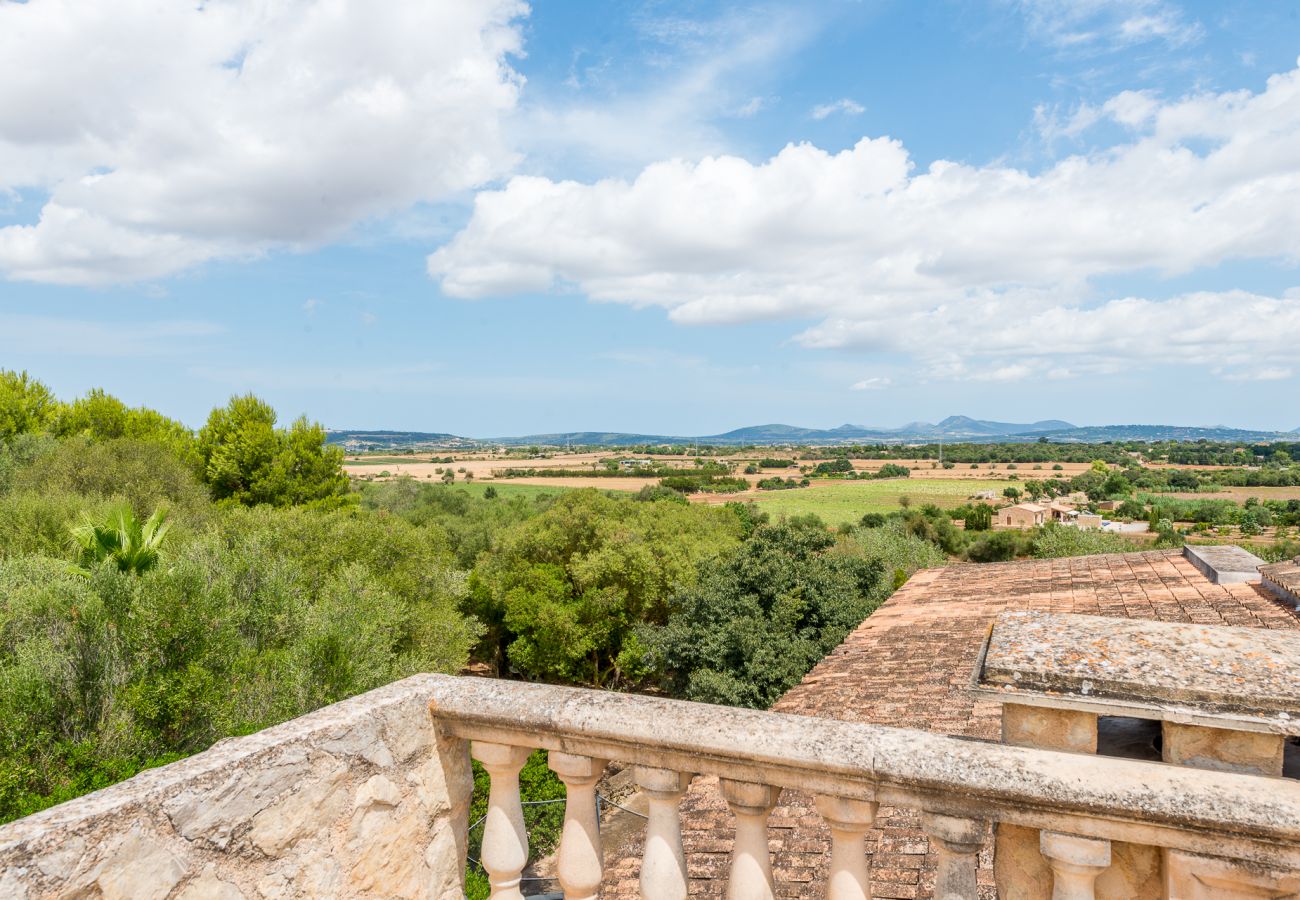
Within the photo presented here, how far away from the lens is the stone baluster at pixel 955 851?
1.75m

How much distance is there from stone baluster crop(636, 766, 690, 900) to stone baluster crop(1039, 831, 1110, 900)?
36.2 inches

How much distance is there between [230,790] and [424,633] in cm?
1791

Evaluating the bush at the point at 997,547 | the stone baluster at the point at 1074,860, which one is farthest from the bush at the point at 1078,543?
the stone baluster at the point at 1074,860

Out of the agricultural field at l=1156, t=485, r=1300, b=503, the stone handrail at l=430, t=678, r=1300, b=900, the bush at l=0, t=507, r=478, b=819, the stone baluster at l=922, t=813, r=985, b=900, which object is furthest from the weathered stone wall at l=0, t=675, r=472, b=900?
the agricultural field at l=1156, t=485, r=1300, b=503

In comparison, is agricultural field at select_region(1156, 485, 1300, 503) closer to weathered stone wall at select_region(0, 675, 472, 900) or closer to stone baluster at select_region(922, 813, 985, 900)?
stone baluster at select_region(922, 813, 985, 900)

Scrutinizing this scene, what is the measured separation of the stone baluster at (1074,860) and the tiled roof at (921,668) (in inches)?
15.3

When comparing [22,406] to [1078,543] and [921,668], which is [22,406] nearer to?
[921,668]

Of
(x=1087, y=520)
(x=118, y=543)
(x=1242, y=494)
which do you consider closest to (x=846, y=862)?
(x=118, y=543)

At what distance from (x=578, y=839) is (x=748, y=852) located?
1.75 feet

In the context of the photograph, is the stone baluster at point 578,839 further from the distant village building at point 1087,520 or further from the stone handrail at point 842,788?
the distant village building at point 1087,520

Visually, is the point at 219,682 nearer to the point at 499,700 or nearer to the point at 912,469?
the point at 499,700

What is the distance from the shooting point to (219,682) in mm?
10969

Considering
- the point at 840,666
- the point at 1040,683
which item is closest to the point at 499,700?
the point at 1040,683

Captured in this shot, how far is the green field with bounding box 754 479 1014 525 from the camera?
61638 mm
